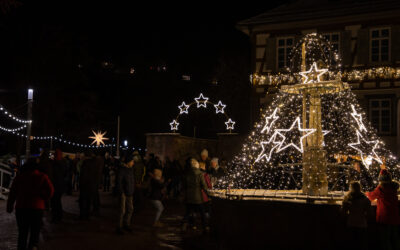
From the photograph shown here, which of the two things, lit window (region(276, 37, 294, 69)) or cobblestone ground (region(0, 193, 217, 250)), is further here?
lit window (region(276, 37, 294, 69))

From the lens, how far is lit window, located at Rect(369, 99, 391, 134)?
23406mm

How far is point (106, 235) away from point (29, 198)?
112 inches

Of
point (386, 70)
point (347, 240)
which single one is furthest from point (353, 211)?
point (386, 70)

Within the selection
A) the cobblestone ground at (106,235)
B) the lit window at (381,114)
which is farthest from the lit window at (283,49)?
the cobblestone ground at (106,235)

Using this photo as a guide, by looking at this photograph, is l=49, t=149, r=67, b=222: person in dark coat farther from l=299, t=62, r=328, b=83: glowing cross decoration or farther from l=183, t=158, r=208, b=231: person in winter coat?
l=299, t=62, r=328, b=83: glowing cross decoration

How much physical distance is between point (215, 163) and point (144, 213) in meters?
2.75

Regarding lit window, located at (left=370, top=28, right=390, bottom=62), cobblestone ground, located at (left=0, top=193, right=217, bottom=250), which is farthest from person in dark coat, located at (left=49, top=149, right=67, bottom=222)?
lit window, located at (left=370, top=28, right=390, bottom=62)

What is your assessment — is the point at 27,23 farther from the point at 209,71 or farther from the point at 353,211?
the point at 353,211

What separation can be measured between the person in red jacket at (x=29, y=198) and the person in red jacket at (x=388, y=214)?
5.42m

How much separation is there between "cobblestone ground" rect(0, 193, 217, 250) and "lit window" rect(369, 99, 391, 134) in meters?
13.5

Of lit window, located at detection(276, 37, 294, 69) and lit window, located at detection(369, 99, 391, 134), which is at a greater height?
lit window, located at detection(276, 37, 294, 69)

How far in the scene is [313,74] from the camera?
10.4 m

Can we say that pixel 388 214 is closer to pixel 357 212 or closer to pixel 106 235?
pixel 357 212

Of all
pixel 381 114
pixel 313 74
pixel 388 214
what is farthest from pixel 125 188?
pixel 381 114
